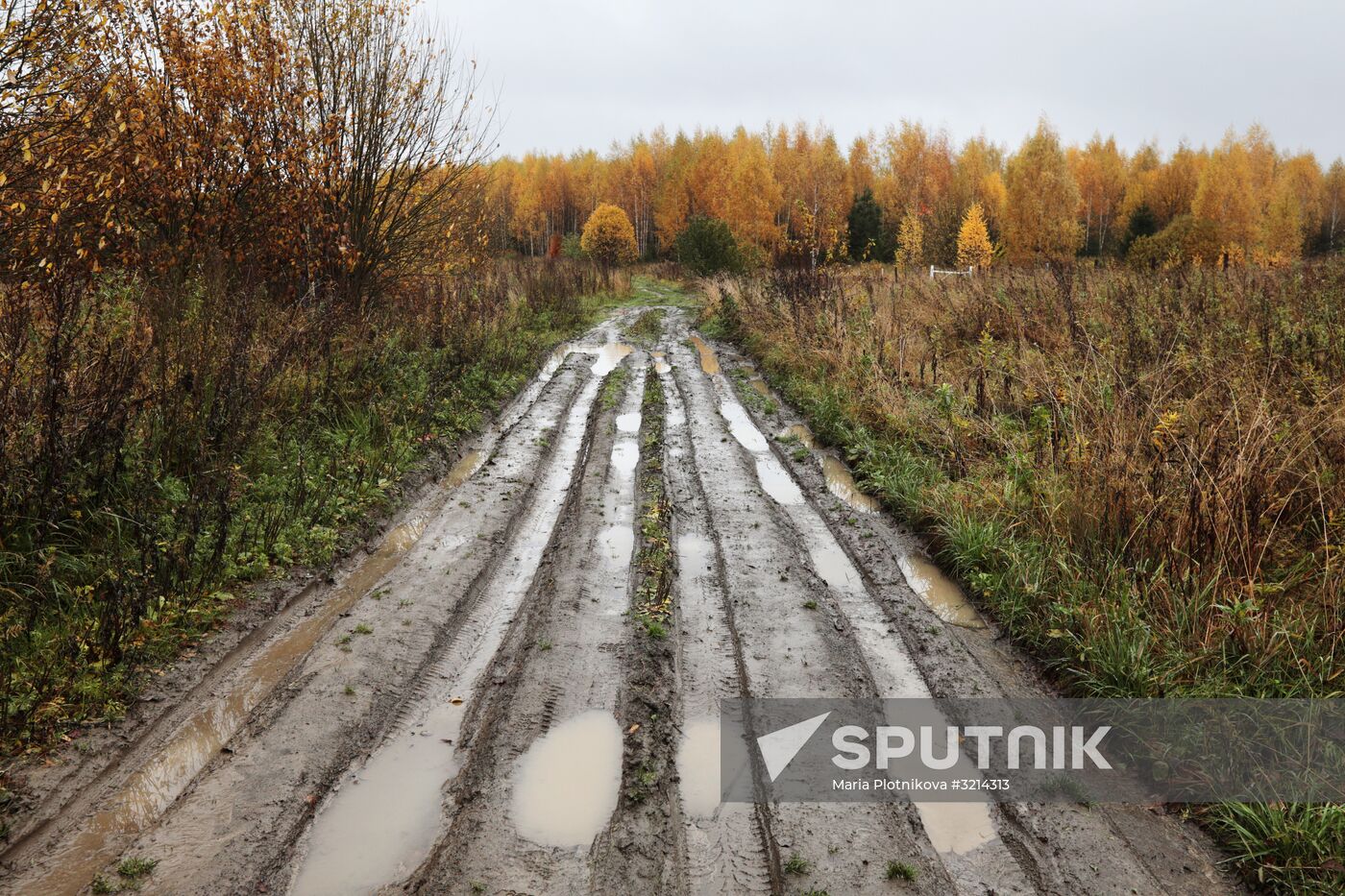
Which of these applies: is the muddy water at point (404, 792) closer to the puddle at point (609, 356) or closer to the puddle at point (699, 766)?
the puddle at point (699, 766)

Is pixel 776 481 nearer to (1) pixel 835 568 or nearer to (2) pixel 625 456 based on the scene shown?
(2) pixel 625 456

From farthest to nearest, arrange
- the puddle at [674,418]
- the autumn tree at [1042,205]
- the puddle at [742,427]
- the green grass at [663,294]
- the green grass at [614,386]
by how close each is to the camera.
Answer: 1. the autumn tree at [1042,205]
2. the green grass at [663,294]
3. the green grass at [614,386]
4. the puddle at [674,418]
5. the puddle at [742,427]

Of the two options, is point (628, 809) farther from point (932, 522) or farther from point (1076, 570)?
point (932, 522)

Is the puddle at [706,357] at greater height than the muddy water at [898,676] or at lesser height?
greater

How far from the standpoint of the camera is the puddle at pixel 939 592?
4688 mm

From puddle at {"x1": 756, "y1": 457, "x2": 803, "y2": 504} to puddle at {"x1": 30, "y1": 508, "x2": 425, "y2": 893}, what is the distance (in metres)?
3.65

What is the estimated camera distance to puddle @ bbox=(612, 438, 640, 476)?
7.40 metres

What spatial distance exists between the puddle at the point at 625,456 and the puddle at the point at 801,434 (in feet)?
5.95

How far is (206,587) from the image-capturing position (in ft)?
14.5

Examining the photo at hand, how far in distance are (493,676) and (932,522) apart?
12.1 feet

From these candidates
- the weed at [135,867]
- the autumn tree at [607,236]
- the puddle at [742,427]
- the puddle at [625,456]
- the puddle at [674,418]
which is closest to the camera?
the weed at [135,867]

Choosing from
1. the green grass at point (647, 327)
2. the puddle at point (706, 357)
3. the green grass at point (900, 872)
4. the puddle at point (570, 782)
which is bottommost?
the green grass at point (900, 872)

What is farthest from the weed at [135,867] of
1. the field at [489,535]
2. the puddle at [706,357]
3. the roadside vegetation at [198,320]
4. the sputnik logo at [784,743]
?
the puddle at [706,357]

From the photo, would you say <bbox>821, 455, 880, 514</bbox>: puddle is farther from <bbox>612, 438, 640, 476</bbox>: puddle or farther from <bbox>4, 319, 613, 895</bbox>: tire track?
<bbox>4, 319, 613, 895</bbox>: tire track
